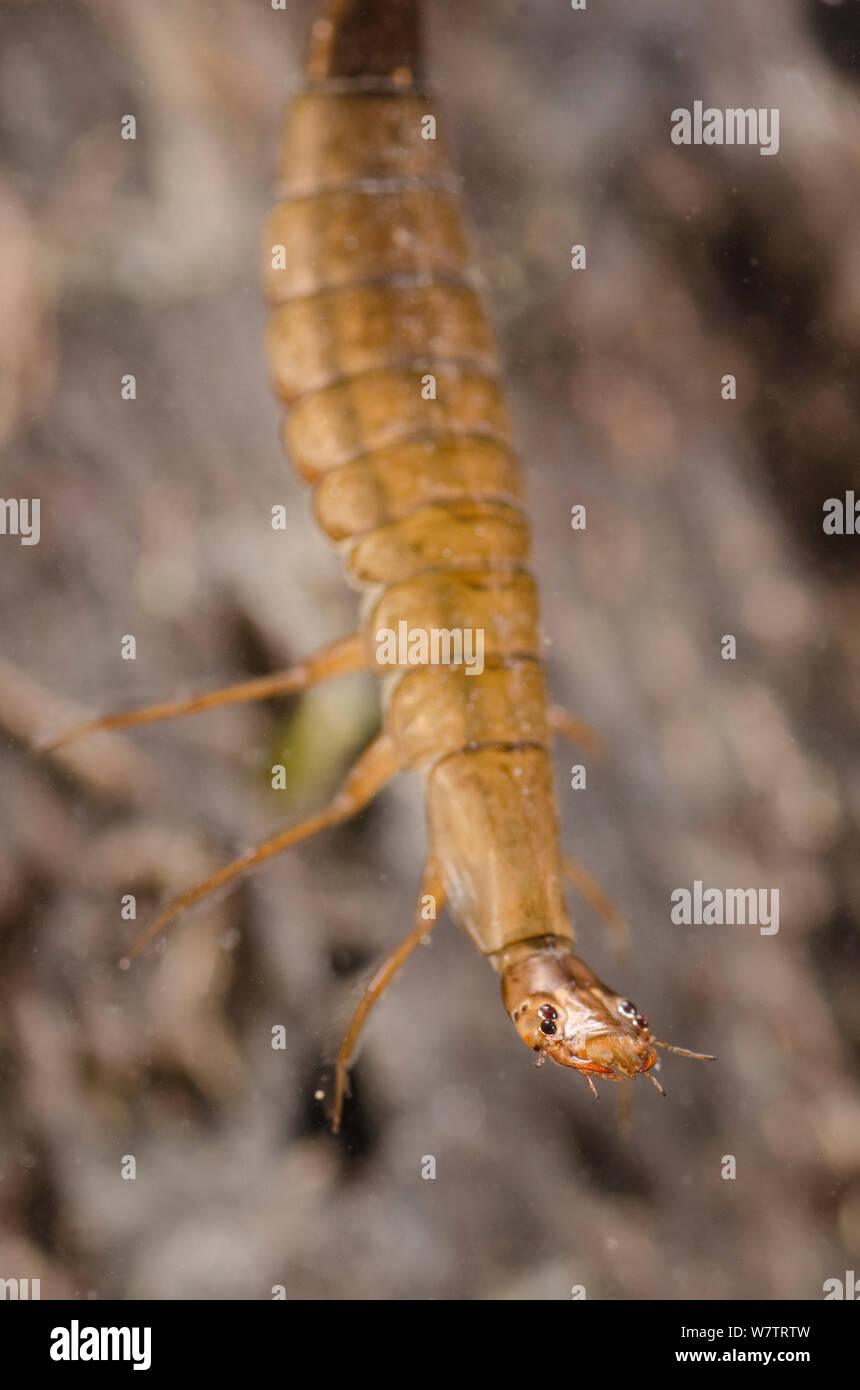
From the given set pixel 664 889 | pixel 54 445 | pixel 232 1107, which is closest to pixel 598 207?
pixel 54 445

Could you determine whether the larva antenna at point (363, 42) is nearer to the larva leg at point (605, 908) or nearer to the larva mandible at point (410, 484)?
the larva mandible at point (410, 484)

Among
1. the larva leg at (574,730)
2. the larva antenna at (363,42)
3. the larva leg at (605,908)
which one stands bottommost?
the larva leg at (605,908)

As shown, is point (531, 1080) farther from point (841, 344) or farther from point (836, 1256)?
point (841, 344)

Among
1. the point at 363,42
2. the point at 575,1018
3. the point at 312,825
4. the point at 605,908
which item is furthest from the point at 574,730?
the point at 363,42

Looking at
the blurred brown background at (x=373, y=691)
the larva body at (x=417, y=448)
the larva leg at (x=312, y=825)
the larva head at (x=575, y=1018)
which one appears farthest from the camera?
the blurred brown background at (x=373, y=691)

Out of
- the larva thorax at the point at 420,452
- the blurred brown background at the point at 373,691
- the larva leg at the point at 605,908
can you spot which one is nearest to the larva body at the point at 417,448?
the larva thorax at the point at 420,452

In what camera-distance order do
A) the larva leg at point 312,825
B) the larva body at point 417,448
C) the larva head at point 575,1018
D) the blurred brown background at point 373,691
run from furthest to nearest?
the blurred brown background at point 373,691 < the larva leg at point 312,825 < the larva body at point 417,448 < the larva head at point 575,1018

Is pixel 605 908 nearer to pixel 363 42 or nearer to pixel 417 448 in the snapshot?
pixel 417 448
